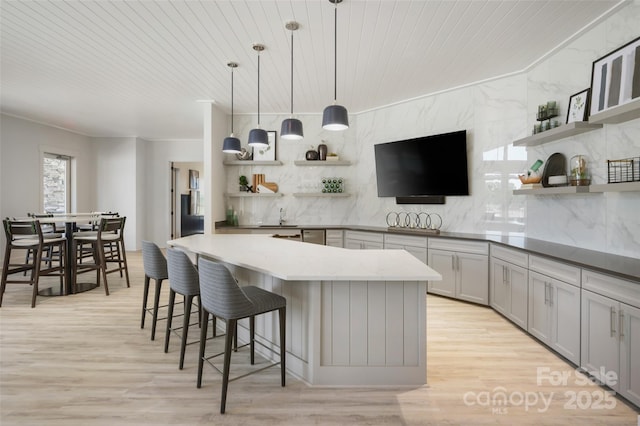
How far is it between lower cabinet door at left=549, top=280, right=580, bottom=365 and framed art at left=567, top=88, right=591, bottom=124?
1.53m

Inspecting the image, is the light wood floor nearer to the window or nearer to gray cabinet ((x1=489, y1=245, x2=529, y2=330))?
gray cabinet ((x1=489, y1=245, x2=529, y2=330))

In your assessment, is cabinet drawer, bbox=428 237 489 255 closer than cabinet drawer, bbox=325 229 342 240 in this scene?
Yes

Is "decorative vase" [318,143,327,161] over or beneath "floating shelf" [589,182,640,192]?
over

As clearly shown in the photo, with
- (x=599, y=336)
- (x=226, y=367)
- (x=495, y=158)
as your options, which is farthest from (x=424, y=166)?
(x=226, y=367)

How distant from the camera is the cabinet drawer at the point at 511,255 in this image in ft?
10.8

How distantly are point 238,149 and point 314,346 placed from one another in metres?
2.51

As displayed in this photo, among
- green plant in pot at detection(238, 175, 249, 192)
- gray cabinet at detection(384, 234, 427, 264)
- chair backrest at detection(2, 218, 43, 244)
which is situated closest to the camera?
chair backrest at detection(2, 218, 43, 244)

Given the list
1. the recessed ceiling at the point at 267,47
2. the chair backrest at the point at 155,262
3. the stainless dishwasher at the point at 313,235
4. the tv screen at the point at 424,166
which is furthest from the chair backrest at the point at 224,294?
the tv screen at the point at 424,166

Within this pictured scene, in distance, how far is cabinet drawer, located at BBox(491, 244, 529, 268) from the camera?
3.29m

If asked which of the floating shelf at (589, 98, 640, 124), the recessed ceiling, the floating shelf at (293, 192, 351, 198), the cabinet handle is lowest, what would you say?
the cabinet handle

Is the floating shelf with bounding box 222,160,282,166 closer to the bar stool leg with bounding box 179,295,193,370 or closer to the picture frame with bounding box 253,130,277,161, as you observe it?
the picture frame with bounding box 253,130,277,161

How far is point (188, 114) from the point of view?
6301 mm

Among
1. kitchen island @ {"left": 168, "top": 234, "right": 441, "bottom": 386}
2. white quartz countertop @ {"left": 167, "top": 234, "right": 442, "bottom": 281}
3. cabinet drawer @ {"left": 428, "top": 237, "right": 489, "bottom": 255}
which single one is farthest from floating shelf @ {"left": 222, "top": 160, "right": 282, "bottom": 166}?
kitchen island @ {"left": 168, "top": 234, "right": 441, "bottom": 386}

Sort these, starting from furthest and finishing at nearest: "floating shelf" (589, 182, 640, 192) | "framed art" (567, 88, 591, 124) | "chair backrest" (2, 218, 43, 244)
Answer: "chair backrest" (2, 218, 43, 244)
"framed art" (567, 88, 591, 124)
"floating shelf" (589, 182, 640, 192)
